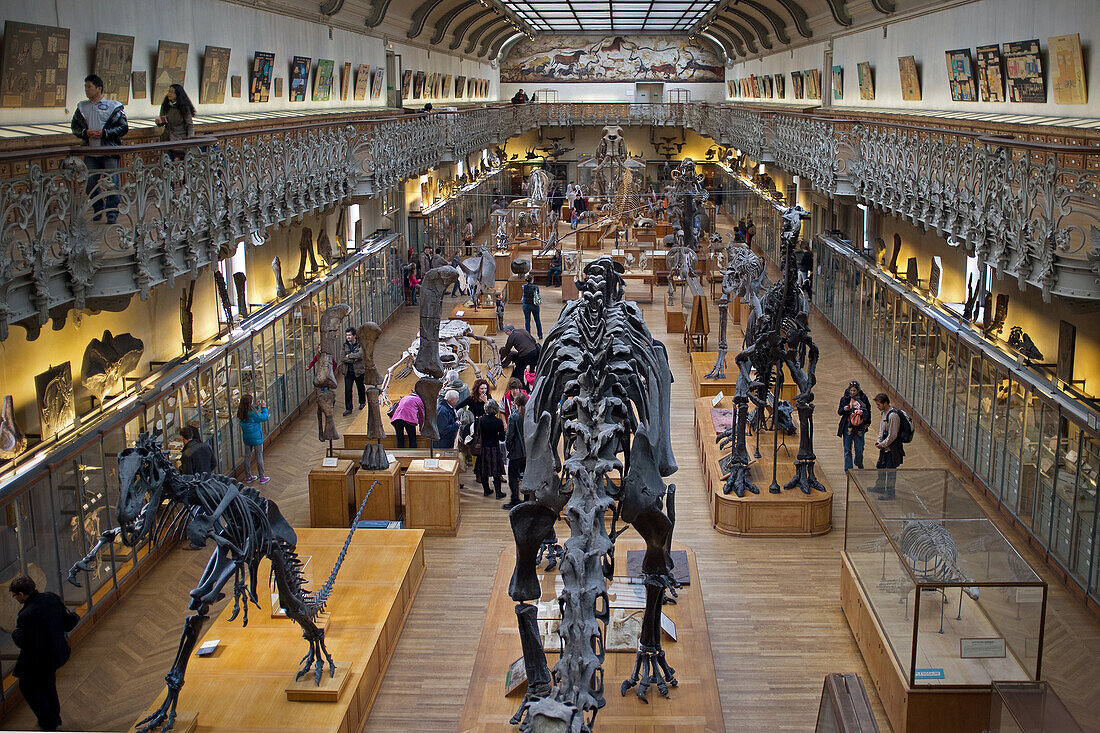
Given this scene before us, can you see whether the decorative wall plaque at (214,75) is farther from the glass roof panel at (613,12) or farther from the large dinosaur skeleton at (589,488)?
the glass roof panel at (613,12)

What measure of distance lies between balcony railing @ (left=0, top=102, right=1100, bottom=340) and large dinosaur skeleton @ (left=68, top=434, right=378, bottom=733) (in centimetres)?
181

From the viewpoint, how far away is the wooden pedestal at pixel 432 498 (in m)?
11.6

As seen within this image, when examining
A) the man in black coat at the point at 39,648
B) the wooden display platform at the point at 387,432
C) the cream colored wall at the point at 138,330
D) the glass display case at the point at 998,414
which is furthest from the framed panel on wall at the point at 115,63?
the glass display case at the point at 998,414

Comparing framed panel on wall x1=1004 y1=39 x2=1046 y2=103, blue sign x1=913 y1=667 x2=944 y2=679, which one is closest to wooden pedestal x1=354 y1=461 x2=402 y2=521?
blue sign x1=913 y1=667 x2=944 y2=679

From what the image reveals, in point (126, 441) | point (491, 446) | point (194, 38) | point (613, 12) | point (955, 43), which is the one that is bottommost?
point (491, 446)

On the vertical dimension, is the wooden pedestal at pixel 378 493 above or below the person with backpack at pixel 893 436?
below

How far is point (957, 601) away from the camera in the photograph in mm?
7492

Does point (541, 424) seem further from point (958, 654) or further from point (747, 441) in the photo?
point (747, 441)

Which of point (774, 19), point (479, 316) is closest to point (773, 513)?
point (479, 316)

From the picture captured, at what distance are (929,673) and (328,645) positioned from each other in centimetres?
473

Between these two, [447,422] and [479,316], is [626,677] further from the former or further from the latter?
[479,316]

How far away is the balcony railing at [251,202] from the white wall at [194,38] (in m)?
1.98

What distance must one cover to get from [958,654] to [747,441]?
Answer: 5.90 meters

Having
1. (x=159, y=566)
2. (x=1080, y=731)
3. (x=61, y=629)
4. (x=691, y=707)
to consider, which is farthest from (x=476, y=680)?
(x=159, y=566)
